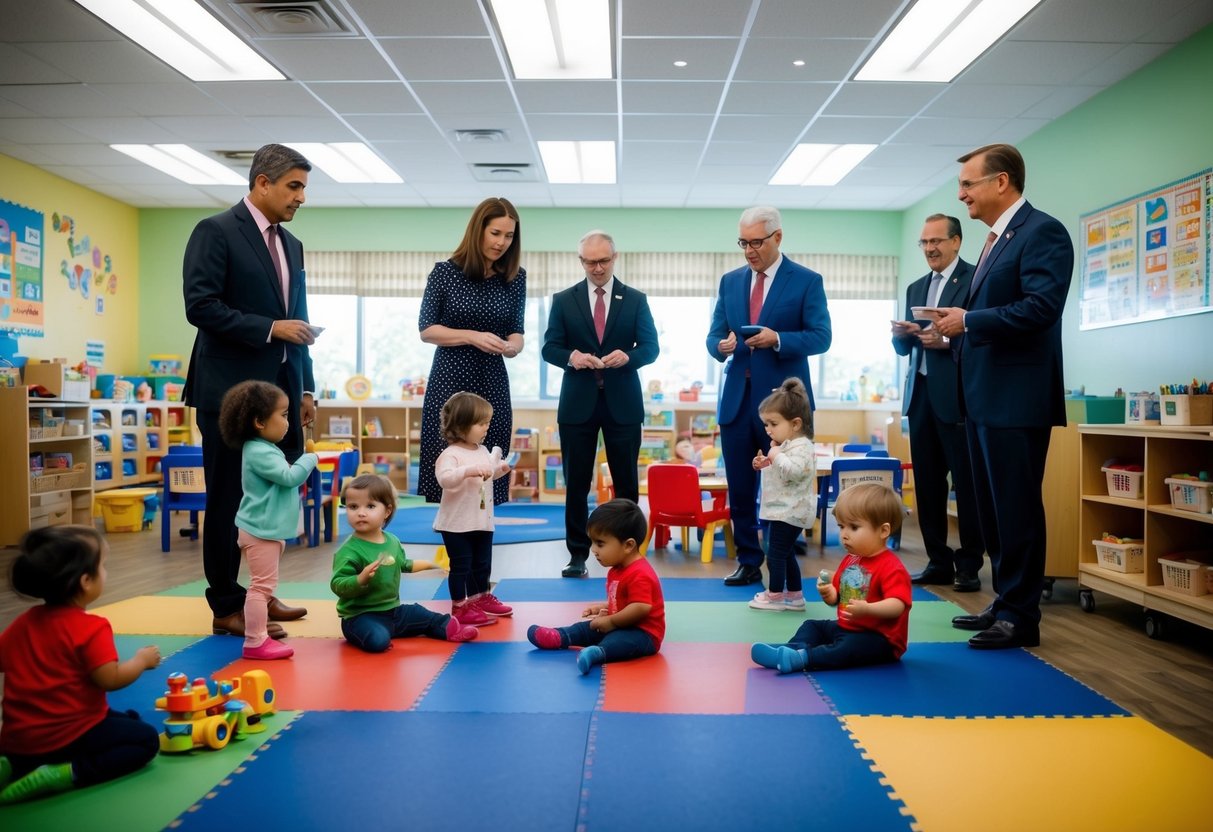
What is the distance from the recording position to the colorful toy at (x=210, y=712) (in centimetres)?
211

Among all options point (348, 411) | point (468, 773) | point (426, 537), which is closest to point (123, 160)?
point (348, 411)

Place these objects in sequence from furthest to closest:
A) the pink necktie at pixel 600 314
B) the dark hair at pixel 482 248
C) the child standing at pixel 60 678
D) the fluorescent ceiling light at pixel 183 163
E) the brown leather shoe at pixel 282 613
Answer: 1. the fluorescent ceiling light at pixel 183 163
2. the pink necktie at pixel 600 314
3. the dark hair at pixel 482 248
4. the brown leather shoe at pixel 282 613
5. the child standing at pixel 60 678

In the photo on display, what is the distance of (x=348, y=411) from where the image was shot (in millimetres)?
10273

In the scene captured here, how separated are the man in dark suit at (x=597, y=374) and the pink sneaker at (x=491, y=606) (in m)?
0.95

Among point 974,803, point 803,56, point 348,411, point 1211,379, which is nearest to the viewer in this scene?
point 974,803

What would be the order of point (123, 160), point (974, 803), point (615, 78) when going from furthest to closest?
point (123, 160), point (615, 78), point (974, 803)

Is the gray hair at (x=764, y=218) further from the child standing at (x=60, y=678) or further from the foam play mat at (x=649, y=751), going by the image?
the child standing at (x=60, y=678)

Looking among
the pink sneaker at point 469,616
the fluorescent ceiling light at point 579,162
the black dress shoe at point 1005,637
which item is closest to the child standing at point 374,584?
the pink sneaker at point 469,616

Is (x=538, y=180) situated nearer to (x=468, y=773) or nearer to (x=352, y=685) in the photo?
(x=352, y=685)

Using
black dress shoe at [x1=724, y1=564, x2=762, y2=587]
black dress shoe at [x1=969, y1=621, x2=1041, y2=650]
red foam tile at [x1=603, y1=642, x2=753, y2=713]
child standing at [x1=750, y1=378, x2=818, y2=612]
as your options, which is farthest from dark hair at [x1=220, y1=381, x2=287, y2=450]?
black dress shoe at [x1=969, y1=621, x2=1041, y2=650]

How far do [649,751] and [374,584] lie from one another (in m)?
1.43

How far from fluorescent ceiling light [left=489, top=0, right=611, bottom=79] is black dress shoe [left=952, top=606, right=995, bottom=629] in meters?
3.86

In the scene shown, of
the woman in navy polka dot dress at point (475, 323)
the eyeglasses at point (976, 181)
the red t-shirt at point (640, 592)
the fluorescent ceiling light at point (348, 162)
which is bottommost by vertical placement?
the red t-shirt at point (640, 592)

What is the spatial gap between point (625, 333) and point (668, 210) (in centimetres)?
621
